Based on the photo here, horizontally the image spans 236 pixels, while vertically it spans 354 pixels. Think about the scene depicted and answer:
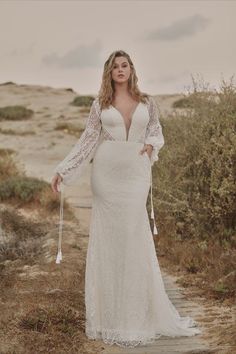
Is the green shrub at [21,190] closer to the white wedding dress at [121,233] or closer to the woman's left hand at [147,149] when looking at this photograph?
the white wedding dress at [121,233]

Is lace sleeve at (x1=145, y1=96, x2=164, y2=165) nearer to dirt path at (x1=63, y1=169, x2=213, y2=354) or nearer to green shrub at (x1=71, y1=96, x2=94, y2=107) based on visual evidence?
dirt path at (x1=63, y1=169, x2=213, y2=354)

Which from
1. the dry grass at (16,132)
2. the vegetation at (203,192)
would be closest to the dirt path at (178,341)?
the vegetation at (203,192)

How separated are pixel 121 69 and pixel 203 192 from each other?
4.34 m

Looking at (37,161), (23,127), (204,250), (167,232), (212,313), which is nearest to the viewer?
(212,313)

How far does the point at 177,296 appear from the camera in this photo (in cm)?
790

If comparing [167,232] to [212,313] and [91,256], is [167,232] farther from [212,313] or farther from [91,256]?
[91,256]

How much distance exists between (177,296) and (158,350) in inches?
74.3

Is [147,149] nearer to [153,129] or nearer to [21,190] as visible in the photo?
[153,129]

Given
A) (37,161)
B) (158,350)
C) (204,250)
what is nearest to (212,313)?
(158,350)

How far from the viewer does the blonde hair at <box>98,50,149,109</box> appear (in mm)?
6059

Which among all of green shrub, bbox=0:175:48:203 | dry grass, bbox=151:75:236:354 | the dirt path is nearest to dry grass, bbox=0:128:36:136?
green shrub, bbox=0:175:48:203

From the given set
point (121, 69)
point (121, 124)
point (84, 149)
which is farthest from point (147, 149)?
point (121, 69)

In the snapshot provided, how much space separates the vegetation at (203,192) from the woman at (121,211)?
2019mm

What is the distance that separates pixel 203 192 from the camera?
33.0 ft
